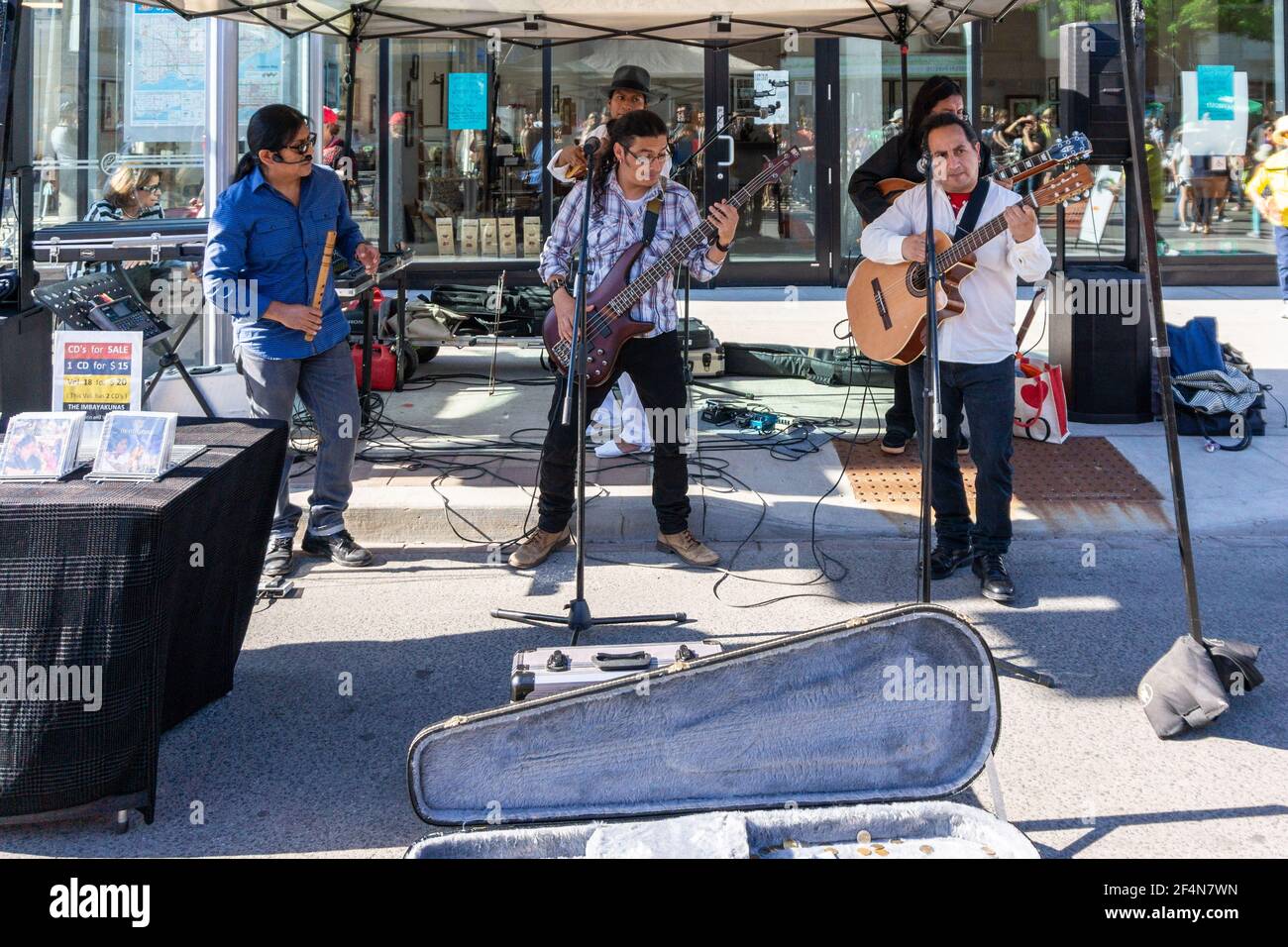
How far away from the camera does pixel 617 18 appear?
26.3 ft

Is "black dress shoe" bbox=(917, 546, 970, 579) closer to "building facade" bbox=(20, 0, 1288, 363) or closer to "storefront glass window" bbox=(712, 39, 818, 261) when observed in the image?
"building facade" bbox=(20, 0, 1288, 363)

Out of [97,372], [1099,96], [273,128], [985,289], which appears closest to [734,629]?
[985,289]

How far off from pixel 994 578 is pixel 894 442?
2.28 m

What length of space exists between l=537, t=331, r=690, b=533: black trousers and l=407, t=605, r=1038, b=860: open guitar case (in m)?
2.39

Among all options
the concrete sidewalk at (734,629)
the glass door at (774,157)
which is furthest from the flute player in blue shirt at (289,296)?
the glass door at (774,157)

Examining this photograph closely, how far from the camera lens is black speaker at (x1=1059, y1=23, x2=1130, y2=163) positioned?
8.25 metres

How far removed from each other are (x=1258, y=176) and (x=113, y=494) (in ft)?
38.6

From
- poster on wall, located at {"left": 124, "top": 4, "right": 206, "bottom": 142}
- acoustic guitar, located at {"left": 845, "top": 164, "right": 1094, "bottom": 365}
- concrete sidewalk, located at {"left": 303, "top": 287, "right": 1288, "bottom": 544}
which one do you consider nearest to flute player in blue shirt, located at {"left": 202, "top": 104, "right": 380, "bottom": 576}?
concrete sidewalk, located at {"left": 303, "top": 287, "right": 1288, "bottom": 544}

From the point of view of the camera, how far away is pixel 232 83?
8773mm

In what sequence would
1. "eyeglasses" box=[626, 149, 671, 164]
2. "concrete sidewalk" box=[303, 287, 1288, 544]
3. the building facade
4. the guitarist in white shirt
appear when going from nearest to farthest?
the guitarist in white shirt < "eyeglasses" box=[626, 149, 671, 164] < "concrete sidewalk" box=[303, 287, 1288, 544] < the building facade

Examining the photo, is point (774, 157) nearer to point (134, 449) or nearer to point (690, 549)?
point (690, 549)

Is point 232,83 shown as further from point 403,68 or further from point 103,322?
point 403,68

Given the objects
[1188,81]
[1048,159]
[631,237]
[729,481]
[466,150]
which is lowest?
[729,481]

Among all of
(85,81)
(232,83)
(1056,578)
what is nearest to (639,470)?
(1056,578)
